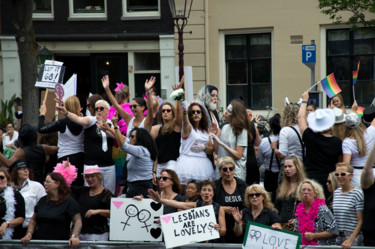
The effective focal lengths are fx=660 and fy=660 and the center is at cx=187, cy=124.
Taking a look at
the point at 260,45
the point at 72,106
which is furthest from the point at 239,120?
the point at 260,45

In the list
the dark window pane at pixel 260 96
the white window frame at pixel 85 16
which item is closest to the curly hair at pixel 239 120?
the dark window pane at pixel 260 96

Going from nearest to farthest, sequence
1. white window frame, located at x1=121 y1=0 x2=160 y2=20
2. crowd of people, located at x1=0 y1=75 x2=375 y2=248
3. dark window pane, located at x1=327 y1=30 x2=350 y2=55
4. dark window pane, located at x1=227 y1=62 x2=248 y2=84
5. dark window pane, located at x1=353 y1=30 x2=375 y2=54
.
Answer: crowd of people, located at x1=0 y1=75 x2=375 y2=248 → dark window pane, located at x1=353 y1=30 x2=375 y2=54 → dark window pane, located at x1=327 y1=30 x2=350 y2=55 → dark window pane, located at x1=227 y1=62 x2=248 y2=84 → white window frame, located at x1=121 y1=0 x2=160 y2=20

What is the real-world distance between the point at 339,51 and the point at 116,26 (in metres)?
6.75

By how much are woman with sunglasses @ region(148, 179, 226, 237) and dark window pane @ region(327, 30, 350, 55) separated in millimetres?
11797

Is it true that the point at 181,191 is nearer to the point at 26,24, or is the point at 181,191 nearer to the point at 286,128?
the point at 286,128

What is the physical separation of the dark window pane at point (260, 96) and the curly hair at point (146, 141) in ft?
36.7

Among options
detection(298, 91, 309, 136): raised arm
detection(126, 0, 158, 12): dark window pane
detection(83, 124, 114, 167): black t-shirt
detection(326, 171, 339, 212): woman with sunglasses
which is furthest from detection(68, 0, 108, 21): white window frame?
detection(326, 171, 339, 212): woman with sunglasses

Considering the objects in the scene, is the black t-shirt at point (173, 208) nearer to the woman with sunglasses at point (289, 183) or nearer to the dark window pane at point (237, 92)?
the woman with sunglasses at point (289, 183)

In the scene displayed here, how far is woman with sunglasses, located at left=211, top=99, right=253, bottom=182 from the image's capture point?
8.38m

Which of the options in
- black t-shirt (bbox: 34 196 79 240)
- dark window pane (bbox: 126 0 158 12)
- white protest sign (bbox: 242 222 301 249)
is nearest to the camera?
white protest sign (bbox: 242 222 301 249)

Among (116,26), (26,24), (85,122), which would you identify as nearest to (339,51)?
(116,26)

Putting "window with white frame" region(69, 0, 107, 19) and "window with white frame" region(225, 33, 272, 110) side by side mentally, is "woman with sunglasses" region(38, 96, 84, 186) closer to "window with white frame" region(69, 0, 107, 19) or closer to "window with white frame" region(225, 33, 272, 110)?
"window with white frame" region(225, 33, 272, 110)

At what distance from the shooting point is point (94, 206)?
7.95 metres

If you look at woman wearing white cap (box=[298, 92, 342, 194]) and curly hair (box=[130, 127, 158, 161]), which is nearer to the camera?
woman wearing white cap (box=[298, 92, 342, 194])
